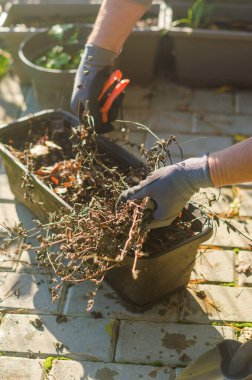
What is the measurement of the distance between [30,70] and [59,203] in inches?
55.1

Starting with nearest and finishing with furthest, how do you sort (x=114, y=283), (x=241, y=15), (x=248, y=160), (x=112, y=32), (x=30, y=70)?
(x=248, y=160) < (x=114, y=283) < (x=112, y=32) < (x=30, y=70) < (x=241, y=15)

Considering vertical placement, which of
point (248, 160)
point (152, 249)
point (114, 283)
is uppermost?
point (248, 160)

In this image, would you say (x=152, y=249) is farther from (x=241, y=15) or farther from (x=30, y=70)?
(x=241, y=15)

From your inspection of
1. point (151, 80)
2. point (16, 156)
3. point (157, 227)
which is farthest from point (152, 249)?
point (151, 80)

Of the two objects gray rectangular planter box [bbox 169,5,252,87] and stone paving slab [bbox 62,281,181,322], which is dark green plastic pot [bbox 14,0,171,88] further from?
stone paving slab [bbox 62,281,181,322]

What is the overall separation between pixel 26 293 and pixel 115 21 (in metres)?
1.44

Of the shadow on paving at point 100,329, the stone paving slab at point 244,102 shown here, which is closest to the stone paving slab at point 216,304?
the shadow on paving at point 100,329

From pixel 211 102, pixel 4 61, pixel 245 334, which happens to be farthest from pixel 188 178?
pixel 4 61

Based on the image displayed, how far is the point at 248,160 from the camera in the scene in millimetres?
2158

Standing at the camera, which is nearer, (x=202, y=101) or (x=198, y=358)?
(x=198, y=358)

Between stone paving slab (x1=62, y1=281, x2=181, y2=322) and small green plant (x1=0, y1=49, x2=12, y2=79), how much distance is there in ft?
7.47

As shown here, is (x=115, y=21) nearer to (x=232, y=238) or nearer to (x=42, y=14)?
(x=232, y=238)

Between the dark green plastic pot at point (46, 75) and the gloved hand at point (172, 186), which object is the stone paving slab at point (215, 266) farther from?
the dark green plastic pot at point (46, 75)

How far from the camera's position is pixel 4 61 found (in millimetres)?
4609
